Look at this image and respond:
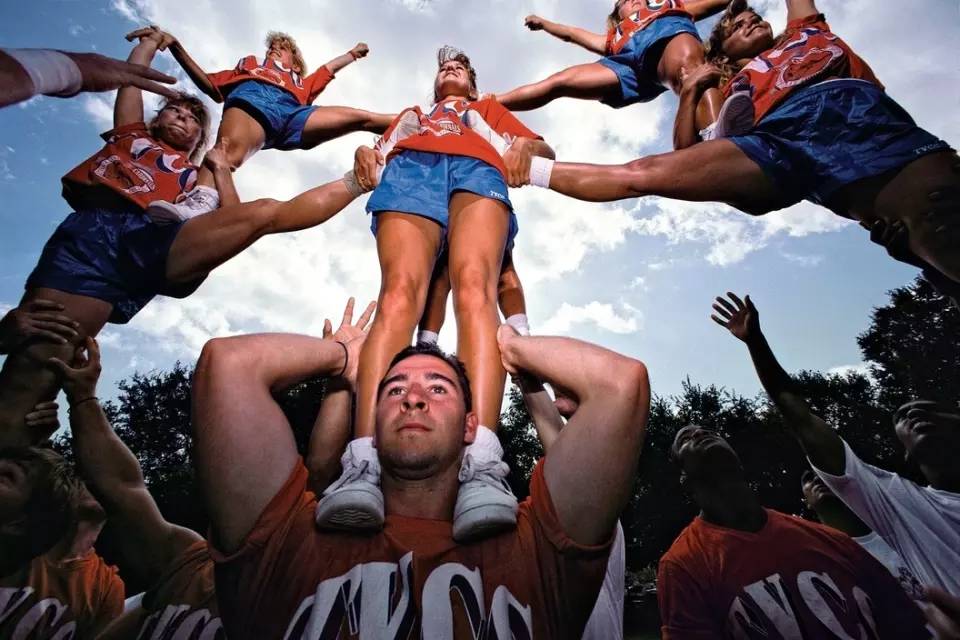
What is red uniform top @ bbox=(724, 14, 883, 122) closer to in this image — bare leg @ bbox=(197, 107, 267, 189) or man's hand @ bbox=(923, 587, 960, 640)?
man's hand @ bbox=(923, 587, 960, 640)

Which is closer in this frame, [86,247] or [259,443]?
[259,443]

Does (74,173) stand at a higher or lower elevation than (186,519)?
higher

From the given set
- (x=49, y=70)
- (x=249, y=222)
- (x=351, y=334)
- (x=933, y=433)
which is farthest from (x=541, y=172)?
(x=933, y=433)

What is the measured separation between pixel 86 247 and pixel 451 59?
260 centimetres

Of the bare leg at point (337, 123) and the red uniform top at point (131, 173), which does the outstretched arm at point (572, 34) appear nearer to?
the bare leg at point (337, 123)

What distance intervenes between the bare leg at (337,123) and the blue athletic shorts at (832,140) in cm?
268

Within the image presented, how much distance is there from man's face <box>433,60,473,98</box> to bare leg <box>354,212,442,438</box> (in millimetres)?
1236

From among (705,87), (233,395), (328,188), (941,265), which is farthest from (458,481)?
(705,87)

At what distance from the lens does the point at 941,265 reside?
2020mm

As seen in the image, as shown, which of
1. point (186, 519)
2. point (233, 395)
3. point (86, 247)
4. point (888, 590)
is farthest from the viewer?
point (186, 519)

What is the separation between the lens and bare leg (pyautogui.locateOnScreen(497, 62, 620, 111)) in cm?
348

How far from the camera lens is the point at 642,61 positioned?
3.49 m

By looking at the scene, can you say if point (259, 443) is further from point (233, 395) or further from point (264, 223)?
point (264, 223)

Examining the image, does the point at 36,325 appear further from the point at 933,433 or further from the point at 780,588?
the point at 933,433
